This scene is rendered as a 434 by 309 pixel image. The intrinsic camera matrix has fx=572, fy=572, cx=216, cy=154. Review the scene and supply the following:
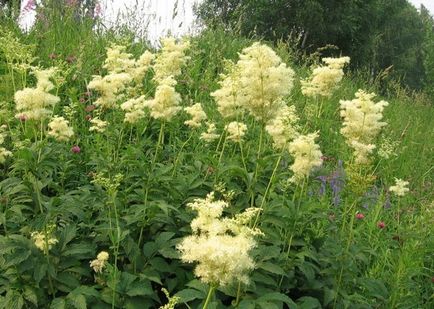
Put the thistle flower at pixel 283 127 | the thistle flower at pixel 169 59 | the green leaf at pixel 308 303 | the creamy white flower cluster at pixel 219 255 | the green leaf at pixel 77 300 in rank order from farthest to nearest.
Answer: the thistle flower at pixel 169 59, the thistle flower at pixel 283 127, the green leaf at pixel 308 303, the green leaf at pixel 77 300, the creamy white flower cluster at pixel 219 255

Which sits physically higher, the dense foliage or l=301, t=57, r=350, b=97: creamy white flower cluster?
l=301, t=57, r=350, b=97: creamy white flower cluster

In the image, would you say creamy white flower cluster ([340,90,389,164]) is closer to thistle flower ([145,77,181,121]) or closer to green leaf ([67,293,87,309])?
thistle flower ([145,77,181,121])

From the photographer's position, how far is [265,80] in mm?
2814

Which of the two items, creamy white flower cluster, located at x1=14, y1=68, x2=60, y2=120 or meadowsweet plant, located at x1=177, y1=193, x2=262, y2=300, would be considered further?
creamy white flower cluster, located at x1=14, y1=68, x2=60, y2=120

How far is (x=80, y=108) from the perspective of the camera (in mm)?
4660

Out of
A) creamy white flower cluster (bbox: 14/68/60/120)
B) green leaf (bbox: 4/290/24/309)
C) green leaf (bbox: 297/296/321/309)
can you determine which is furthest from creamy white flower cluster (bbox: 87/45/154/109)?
green leaf (bbox: 297/296/321/309)

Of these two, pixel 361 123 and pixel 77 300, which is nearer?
pixel 77 300

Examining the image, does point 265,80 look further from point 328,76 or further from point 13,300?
point 13,300

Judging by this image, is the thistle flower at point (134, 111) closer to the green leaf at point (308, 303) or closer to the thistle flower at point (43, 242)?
the thistle flower at point (43, 242)

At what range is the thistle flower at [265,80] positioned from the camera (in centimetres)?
281

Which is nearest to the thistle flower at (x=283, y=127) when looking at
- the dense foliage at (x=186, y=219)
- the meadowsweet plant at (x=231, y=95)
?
the dense foliage at (x=186, y=219)

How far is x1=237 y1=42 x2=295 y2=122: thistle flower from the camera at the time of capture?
9.21 ft

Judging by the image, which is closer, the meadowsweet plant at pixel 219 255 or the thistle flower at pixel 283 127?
the meadowsweet plant at pixel 219 255

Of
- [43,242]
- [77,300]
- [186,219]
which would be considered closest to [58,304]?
[77,300]
